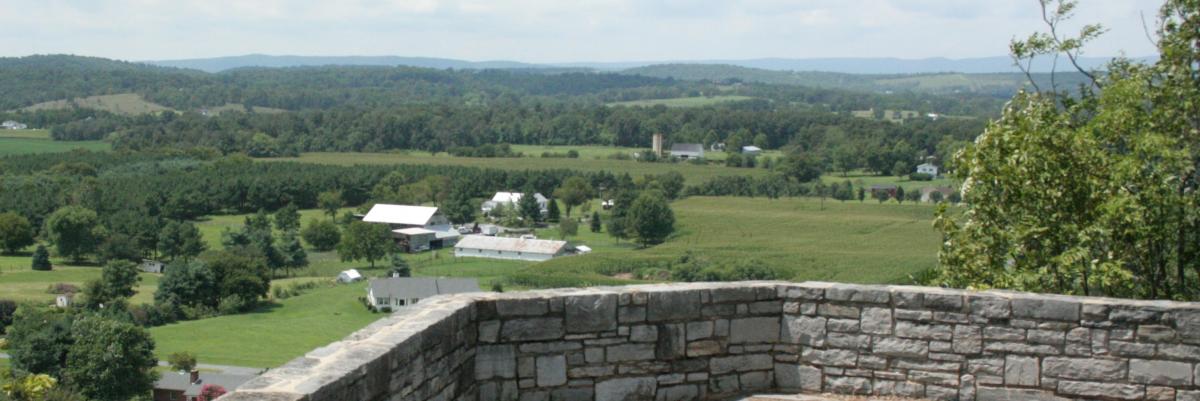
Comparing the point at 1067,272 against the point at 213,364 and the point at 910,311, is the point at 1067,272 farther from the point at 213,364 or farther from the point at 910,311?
the point at 213,364

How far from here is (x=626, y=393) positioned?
7621 mm

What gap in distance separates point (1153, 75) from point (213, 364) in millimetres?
30921

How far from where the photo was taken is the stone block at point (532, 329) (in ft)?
24.1

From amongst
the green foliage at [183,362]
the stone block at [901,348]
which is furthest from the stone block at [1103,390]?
the green foliage at [183,362]

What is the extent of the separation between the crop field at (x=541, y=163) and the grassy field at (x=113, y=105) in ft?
197

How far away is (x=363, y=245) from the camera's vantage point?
68.7 metres

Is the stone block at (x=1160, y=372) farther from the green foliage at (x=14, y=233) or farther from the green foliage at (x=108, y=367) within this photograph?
the green foliage at (x=14, y=233)

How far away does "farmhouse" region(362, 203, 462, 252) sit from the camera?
76938 mm

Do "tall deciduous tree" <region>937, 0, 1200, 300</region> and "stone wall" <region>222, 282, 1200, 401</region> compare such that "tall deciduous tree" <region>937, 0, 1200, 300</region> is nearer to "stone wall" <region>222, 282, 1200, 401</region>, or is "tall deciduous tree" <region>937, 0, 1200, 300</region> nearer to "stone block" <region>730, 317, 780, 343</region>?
"stone wall" <region>222, 282, 1200, 401</region>

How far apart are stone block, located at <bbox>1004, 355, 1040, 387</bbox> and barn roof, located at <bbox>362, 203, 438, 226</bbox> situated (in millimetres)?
75026

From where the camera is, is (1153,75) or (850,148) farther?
(850,148)

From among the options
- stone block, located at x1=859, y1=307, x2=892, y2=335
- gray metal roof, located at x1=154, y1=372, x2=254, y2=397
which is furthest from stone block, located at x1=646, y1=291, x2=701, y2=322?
gray metal roof, located at x1=154, y1=372, x2=254, y2=397

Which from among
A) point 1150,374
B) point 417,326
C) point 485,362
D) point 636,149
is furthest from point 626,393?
point 636,149

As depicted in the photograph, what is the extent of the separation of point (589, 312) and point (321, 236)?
6759 centimetres
